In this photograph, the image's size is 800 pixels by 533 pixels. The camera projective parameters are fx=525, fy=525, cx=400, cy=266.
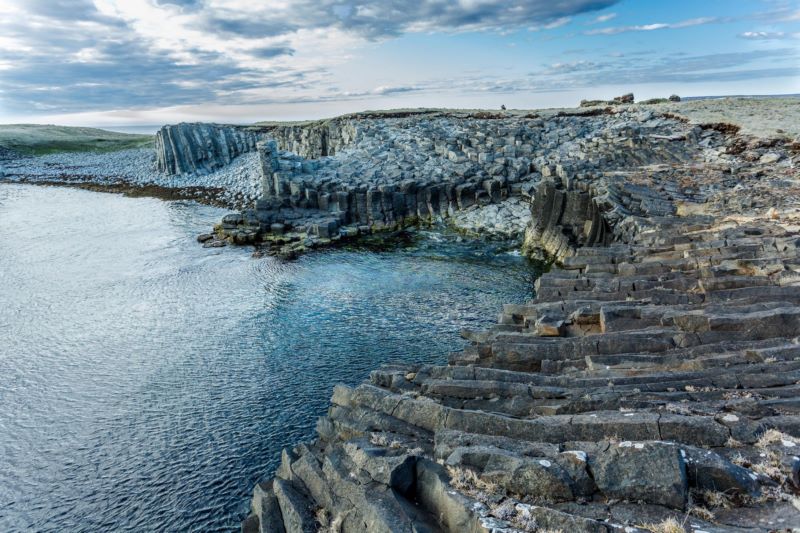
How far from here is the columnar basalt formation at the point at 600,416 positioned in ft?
23.0

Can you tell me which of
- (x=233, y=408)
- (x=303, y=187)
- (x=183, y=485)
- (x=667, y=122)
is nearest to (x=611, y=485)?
(x=183, y=485)

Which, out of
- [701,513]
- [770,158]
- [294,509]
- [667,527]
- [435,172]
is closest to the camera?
[667,527]

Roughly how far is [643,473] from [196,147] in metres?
86.1

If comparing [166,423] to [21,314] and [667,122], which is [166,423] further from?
[667,122]

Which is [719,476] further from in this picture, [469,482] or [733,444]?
[469,482]

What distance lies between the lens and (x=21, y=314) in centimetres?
2769

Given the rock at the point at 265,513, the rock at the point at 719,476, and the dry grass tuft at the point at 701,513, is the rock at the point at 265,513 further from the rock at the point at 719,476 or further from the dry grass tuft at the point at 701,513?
the rock at the point at 719,476

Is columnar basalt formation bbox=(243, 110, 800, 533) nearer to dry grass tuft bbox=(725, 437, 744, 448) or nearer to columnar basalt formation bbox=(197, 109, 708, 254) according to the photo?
dry grass tuft bbox=(725, 437, 744, 448)

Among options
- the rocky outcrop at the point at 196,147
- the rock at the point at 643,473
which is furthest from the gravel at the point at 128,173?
the rock at the point at 643,473

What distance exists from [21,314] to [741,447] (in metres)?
32.0

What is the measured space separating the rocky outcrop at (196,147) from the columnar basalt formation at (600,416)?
7404cm

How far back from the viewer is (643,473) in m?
7.14

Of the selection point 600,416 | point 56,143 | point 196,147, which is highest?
point 56,143

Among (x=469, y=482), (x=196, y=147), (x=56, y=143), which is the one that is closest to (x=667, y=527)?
(x=469, y=482)
